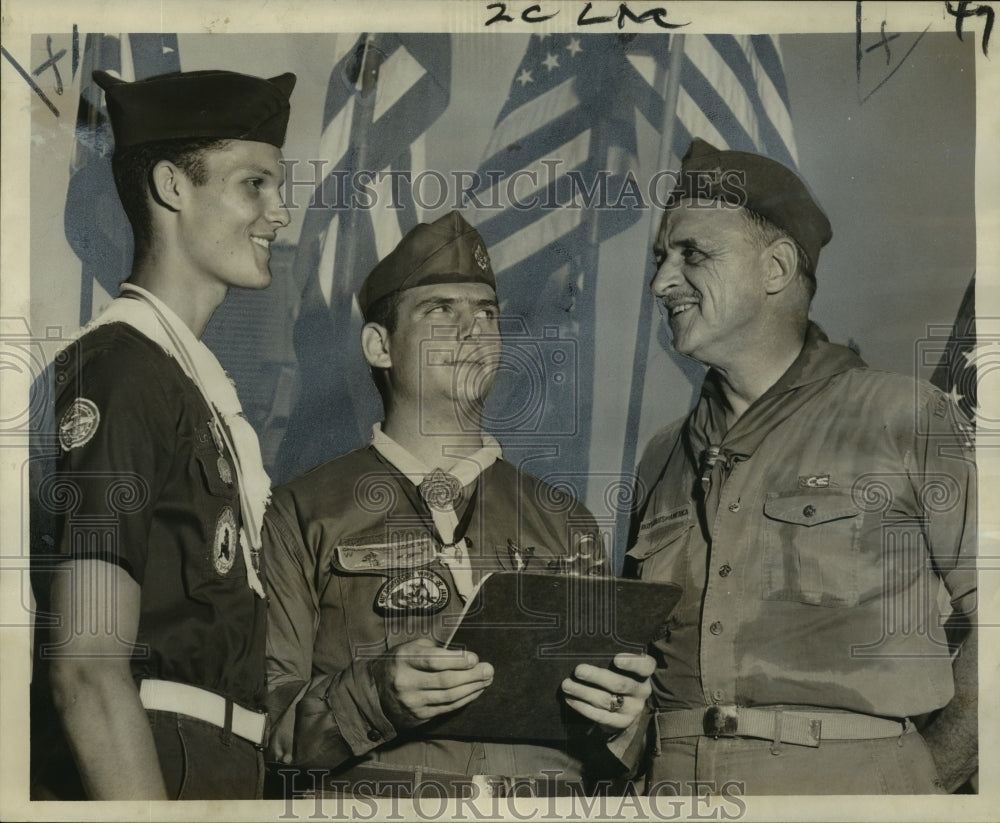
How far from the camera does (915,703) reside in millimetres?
7316

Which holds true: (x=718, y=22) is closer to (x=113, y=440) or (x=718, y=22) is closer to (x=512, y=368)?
(x=512, y=368)

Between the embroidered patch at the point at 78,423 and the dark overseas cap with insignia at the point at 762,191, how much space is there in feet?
9.04

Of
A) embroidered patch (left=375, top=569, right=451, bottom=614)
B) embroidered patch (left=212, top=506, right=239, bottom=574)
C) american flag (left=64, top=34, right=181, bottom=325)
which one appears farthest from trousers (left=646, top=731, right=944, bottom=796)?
american flag (left=64, top=34, right=181, bottom=325)

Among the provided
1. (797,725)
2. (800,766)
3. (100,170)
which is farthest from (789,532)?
(100,170)

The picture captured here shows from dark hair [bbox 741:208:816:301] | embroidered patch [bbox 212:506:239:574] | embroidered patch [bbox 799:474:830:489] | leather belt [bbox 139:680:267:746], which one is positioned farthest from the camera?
dark hair [bbox 741:208:816:301]

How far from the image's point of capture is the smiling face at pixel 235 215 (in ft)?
24.6

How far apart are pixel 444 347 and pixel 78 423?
64.2 inches

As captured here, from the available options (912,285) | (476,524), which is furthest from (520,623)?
(912,285)

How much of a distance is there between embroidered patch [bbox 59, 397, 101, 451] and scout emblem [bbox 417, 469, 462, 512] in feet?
4.72

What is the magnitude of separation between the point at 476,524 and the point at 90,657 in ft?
5.71

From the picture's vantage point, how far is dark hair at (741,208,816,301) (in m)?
7.64

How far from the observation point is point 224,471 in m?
7.33

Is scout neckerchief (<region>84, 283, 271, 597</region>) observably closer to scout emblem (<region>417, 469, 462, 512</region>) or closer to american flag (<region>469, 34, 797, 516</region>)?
scout emblem (<region>417, 469, 462, 512</region>)

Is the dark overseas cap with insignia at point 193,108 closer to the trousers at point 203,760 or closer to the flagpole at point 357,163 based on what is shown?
the flagpole at point 357,163
